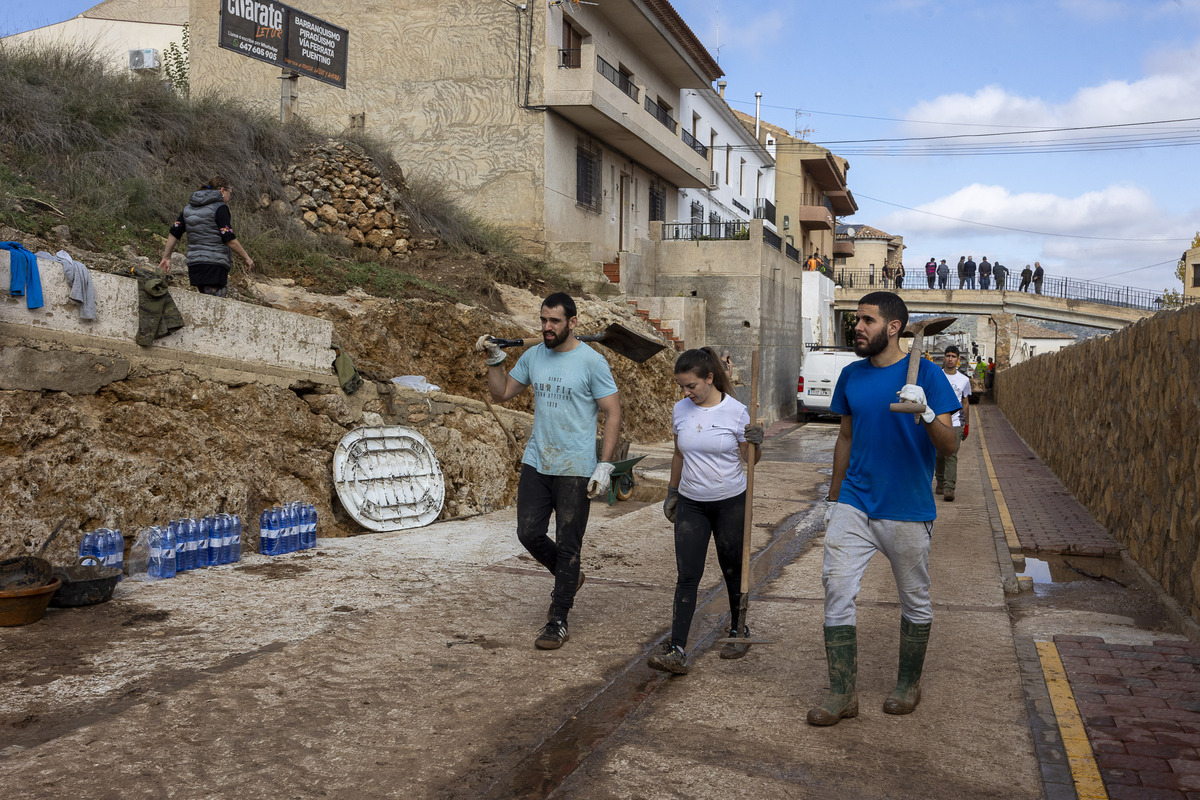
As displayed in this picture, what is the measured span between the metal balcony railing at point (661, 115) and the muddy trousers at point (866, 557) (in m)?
23.8

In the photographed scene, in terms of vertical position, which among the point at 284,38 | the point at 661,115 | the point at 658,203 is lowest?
the point at 658,203

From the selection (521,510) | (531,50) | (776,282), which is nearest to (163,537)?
(521,510)

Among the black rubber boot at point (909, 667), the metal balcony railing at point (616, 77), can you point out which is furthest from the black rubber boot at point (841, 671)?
the metal balcony railing at point (616, 77)

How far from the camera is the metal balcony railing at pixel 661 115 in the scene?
90.7ft

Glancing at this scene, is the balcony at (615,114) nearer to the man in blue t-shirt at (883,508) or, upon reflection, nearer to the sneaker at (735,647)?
the sneaker at (735,647)

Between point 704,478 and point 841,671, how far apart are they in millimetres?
1292

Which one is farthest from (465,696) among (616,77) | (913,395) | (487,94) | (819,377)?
(819,377)

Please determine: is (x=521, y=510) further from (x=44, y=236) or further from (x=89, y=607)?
(x=44, y=236)

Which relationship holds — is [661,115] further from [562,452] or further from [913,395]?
[913,395]

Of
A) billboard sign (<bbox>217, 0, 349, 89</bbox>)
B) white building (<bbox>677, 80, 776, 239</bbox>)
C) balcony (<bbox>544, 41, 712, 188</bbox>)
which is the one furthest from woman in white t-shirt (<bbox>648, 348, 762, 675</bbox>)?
white building (<bbox>677, 80, 776, 239</bbox>)

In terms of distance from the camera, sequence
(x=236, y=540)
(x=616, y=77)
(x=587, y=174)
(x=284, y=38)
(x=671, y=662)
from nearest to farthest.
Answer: (x=671, y=662)
(x=236, y=540)
(x=284, y=38)
(x=616, y=77)
(x=587, y=174)

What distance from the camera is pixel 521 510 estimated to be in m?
5.72

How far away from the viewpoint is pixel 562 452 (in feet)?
18.7

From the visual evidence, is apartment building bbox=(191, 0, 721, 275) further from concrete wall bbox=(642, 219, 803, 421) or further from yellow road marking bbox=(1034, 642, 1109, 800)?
yellow road marking bbox=(1034, 642, 1109, 800)
